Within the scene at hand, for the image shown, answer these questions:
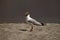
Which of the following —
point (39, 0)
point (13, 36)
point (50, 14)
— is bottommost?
point (13, 36)

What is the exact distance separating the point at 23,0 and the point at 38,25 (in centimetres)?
187

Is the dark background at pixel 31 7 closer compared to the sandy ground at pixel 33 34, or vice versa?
the sandy ground at pixel 33 34

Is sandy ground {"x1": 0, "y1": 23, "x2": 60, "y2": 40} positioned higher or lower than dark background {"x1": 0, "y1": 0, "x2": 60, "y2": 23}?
lower

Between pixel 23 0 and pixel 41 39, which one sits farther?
pixel 23 0

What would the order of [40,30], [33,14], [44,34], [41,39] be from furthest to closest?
1. [33,14]
2. [40,30]
3. [44,34]
4. [41,39]

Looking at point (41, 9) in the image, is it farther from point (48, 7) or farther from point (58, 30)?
point (58, 30)

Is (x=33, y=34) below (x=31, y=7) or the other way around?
below

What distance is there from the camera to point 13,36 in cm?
355

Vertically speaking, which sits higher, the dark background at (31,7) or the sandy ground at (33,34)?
the dark background at (31,7)

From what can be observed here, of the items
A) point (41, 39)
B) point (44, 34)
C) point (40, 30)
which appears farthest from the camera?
point (40, 30)

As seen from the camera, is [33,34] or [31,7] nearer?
[33,34]

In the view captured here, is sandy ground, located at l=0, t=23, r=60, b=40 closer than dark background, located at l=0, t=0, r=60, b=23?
Yes

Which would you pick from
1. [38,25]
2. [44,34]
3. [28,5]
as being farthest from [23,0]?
[44,34]

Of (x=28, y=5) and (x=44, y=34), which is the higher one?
(x=28, y=5)
